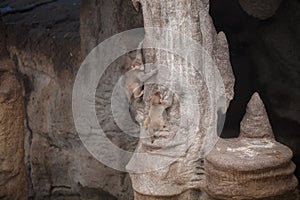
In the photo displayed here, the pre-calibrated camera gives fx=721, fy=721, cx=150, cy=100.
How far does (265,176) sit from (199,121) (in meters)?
0.35

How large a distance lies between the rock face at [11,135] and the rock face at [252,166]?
1196 millimetres

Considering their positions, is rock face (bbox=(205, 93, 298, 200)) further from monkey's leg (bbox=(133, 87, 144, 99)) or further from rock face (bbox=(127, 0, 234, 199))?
monkey's leg (bbox=(133, 87, 144, 99))

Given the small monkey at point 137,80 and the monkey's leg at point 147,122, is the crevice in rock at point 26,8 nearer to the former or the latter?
the small monkey at point 137,80

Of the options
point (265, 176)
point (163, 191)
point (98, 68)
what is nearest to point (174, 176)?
point (163, 191)

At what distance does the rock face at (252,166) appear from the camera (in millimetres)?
2715

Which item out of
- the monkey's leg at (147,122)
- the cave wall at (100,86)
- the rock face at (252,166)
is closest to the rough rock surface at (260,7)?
the cave wall at (100,86)

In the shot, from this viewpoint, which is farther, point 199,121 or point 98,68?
point 98,68

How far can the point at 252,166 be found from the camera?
2691mm

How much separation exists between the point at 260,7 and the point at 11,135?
1.41 meters

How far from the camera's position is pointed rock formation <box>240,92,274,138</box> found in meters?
2.81

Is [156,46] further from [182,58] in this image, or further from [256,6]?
[256,6]

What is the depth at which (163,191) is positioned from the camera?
289cm

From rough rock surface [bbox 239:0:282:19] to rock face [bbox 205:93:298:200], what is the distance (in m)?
0.90

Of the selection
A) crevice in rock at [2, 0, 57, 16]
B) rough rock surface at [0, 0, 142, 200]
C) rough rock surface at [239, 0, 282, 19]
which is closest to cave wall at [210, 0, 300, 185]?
rough rock surface at [239, 0, 282, 19]
